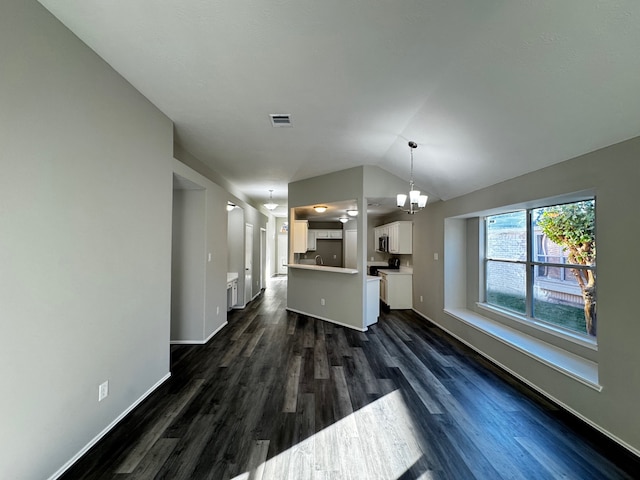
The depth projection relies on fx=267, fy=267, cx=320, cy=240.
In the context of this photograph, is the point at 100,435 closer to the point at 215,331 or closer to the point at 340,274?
the point at 215,331

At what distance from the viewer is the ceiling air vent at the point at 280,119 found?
284cm

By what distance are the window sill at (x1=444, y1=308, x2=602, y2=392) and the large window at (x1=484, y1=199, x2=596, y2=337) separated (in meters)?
0.29

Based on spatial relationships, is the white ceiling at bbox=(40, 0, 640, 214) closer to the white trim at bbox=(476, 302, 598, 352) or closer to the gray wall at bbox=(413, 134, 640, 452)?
the gray wall at bbox=(413, 134, 640, 452)

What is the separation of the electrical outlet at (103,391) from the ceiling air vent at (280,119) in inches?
110

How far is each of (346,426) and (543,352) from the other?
2285 millimetres

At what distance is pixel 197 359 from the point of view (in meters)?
3.45

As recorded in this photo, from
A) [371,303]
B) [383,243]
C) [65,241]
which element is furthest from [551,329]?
[65,241]

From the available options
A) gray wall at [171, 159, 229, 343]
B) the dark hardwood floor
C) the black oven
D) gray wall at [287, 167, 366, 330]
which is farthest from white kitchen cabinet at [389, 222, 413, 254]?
gray wall at [171, 159, 229, 343]

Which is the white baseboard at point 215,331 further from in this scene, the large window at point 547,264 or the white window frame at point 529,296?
the large window at point 547,264

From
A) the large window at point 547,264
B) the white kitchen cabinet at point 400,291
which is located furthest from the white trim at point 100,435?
the white kitchen cabinet at point 400,291

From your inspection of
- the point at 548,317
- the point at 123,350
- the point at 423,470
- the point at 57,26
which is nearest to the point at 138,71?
the point at 57,26

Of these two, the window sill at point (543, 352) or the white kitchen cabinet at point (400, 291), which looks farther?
the white kitchen cabinet at point (400, 291)

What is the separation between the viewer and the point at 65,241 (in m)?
1.71

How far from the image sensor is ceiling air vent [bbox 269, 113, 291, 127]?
2.84 meters
